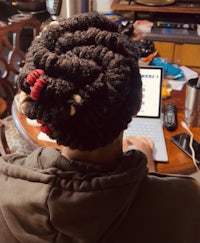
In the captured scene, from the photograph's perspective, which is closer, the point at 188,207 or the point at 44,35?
the point at 44,35

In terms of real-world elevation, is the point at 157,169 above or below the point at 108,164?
below

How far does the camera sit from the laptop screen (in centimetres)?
151

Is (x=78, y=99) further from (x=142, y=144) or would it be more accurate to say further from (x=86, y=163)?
(x=142, y=144)

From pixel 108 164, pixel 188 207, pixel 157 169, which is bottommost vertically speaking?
pixel 157 169

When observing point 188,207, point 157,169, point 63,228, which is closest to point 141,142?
point 157,169

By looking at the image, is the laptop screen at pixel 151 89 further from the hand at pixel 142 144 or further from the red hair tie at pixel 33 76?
the red hair tie at pixel 33 76

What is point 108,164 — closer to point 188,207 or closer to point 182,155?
point 188,207

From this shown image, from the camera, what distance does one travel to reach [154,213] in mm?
786

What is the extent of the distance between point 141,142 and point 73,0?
99 centimetres

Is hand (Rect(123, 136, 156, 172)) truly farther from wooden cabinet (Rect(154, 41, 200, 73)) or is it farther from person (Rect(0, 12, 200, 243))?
wooden cabinet (Rect(154, 41, 200, 73))

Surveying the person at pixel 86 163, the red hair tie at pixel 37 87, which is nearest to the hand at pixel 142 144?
the person at pixel 86 163

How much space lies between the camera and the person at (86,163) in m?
0.68

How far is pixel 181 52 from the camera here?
281 cm

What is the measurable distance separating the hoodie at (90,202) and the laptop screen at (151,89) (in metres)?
0.69
